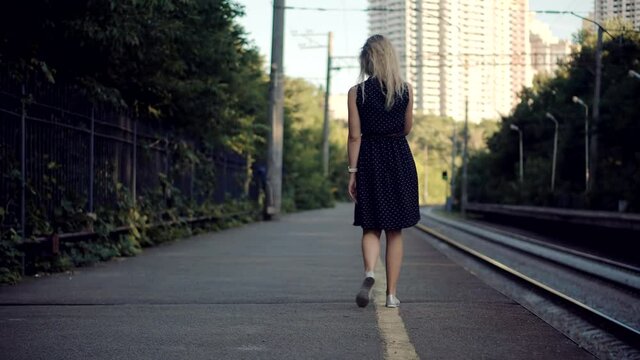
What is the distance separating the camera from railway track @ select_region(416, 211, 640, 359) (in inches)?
239

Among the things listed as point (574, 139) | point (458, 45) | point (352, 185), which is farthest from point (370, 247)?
point (574, 139)

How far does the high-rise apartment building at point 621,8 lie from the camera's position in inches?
420

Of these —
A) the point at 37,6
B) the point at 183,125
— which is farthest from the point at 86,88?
the point at 183,125

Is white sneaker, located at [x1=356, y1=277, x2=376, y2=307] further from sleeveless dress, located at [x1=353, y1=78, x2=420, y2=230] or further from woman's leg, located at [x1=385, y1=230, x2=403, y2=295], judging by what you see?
sleeveless dress, located at [x1=353, y1=78, x2=420, y2=230]

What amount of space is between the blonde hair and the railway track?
2.17 meters

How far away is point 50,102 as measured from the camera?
10.9 metres

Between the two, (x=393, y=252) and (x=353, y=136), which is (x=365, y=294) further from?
(x=353, y=136)

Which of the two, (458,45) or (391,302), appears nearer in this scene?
(391,302)

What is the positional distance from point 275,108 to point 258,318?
23.9 meters

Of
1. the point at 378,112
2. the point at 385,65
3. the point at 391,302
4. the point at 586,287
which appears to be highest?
the point at 385,65

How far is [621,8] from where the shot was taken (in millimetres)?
11242

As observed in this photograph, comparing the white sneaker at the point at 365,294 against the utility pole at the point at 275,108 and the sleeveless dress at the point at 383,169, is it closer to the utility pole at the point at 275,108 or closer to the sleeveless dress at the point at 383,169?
the sleeveless dress at the point at 383,169

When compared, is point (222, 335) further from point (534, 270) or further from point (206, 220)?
point (206, 220)

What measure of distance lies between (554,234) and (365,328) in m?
24.6
